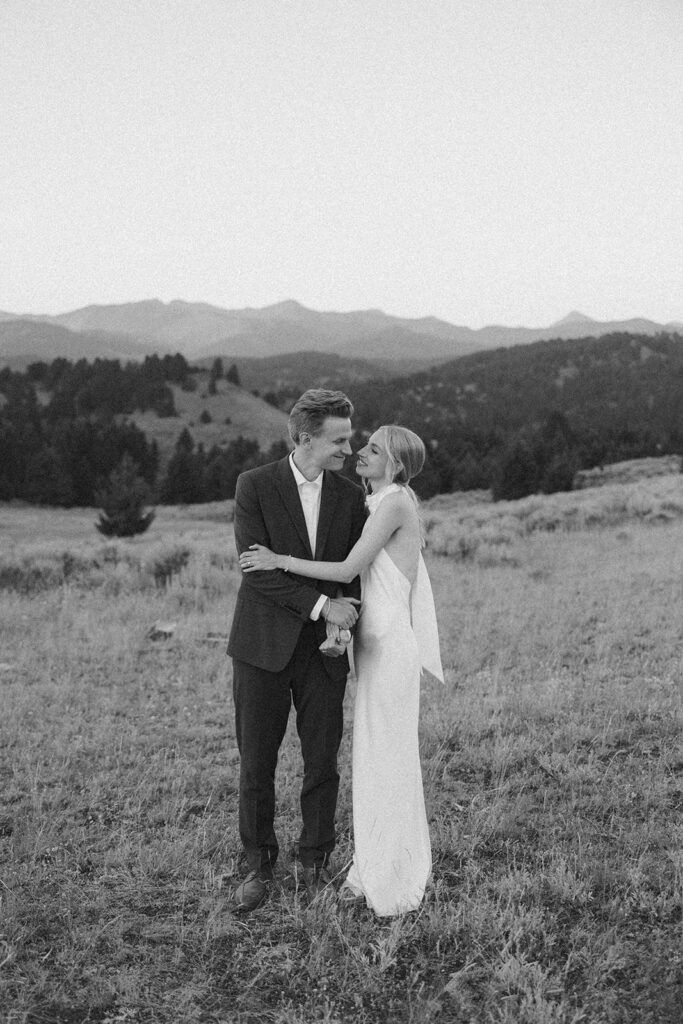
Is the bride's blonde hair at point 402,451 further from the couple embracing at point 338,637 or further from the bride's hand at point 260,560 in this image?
the bride's hand at point 260,560

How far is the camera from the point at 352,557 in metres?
3.64

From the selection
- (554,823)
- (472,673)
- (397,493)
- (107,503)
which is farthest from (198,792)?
(107,503)

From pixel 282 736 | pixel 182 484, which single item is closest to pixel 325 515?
pixel 282 736

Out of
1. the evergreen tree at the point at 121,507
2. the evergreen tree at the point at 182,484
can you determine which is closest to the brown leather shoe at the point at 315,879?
the evergreen tree at the point at 121,507

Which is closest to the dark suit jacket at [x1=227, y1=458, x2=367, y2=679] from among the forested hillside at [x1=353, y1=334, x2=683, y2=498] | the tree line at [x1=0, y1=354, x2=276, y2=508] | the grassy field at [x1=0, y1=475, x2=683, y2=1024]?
the grassy field at [x1=0, y1=475, x2=683, y2=1024]

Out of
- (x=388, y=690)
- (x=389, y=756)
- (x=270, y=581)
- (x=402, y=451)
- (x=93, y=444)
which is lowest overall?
(x=93, y=444)

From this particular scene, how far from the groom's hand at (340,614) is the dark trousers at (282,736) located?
0.82 feet

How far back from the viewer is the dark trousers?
3.81m

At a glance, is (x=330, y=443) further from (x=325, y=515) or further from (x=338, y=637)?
(x=338, y=637)

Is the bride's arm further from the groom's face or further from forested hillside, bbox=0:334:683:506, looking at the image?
forested hillside, bbox=0:334:683:506

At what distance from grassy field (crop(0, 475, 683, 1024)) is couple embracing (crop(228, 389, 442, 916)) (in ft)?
1.02

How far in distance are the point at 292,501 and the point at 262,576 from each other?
382mm

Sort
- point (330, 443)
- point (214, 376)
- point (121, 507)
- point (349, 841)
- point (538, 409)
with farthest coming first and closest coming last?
point (214, 376)
point (538, 409)
point (121, 507)
point (349, 841)
point (330, 443)

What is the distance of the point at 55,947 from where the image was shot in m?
3.36
